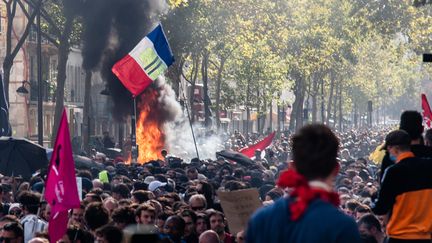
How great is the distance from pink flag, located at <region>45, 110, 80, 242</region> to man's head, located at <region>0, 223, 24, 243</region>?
2.90 feet

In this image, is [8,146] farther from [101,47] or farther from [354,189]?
[101,47]

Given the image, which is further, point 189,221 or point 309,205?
point 189,221

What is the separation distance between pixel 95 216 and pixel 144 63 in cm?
1520

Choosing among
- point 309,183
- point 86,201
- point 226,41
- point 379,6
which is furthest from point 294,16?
point 309,183

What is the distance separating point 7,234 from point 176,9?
37497 mm

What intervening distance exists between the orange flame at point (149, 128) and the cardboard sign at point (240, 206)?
2481 centimetres

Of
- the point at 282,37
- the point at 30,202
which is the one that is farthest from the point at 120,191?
the point at 282,37

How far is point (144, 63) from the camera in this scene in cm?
2592

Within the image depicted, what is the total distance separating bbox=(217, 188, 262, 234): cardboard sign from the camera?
10.6m

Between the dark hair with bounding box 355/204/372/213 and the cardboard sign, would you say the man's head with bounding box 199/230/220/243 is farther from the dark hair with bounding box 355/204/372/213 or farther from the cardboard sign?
the dark hair with bounding box 355/204/372/213

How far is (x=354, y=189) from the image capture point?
1919 centimetres

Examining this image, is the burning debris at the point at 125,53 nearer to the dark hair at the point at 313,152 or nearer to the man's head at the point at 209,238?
the man's head at the point at 209,238

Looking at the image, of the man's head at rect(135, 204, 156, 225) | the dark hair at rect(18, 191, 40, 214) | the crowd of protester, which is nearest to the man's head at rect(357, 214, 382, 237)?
the crowd of protester

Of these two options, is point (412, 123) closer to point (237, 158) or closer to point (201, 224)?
point (201, 224)
